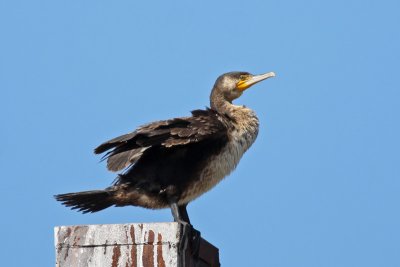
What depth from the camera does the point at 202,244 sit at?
4.71 meters

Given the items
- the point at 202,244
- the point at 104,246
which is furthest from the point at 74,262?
the point at 202,244

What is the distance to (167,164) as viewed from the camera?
221 inches

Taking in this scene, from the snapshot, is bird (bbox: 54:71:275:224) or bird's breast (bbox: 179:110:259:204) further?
bird's breast (bbox: 179:110:259:204)

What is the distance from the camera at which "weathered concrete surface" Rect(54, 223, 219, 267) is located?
4223 millimetres

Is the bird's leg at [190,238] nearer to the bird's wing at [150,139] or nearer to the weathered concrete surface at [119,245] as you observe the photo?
the weathered concrete surface at [119,245]

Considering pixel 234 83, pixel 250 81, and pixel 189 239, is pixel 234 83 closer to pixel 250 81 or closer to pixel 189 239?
pixel 250 81

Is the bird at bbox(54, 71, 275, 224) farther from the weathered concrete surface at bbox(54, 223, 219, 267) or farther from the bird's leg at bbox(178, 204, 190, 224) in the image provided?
the weathered concrete surface at bbox(54, 223, 219, 267)

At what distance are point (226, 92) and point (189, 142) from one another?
1239 mm

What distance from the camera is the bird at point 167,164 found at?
542cm

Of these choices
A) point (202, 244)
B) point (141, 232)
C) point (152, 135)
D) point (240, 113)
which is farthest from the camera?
point (240, 113)

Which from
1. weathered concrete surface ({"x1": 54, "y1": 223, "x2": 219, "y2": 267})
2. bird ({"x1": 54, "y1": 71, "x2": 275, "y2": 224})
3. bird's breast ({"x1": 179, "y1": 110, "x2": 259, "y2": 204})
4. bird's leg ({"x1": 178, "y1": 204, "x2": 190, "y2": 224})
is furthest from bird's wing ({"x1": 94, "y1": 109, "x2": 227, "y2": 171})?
weathered concrete surface ({"x1": 54, "y1": 223, "x2": 219, "y2": 267})

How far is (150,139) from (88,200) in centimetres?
67

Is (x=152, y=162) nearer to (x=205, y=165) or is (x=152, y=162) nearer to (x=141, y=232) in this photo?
(x=205, y=165)

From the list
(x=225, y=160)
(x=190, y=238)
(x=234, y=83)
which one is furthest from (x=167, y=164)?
(x=234, y=83)
